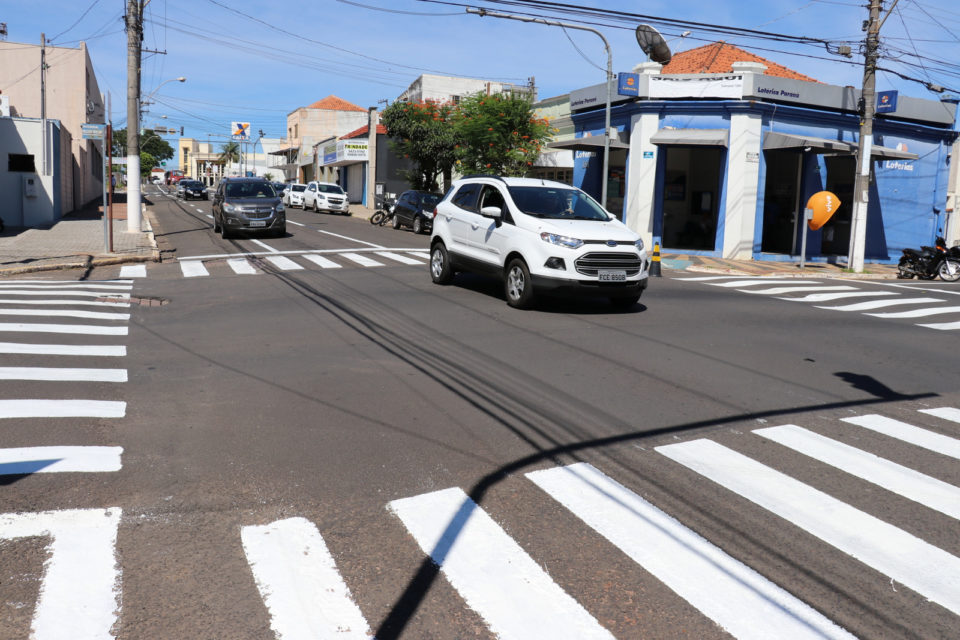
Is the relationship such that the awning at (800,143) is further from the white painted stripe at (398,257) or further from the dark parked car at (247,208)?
the dark parked car at (247,208)

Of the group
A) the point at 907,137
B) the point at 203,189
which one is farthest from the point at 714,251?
the point at 203,189

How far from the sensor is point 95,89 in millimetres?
57625

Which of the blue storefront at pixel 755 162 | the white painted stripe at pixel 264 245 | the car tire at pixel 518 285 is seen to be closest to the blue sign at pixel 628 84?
the blue storefront at pixel 755 162

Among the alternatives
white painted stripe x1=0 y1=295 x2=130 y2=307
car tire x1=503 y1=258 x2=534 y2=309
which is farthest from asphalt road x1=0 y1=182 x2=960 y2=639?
white painted stripe x1=0 y1=295 x2=130 y2=307

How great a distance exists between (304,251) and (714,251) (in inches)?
500

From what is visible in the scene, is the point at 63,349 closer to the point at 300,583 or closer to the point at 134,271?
the point at 300,583

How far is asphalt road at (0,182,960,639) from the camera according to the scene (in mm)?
3607

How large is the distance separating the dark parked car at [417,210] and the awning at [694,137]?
8.85m

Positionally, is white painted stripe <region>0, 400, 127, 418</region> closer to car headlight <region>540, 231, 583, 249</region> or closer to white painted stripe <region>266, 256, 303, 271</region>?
car headlight <region>540, 231, 583, 249</region>

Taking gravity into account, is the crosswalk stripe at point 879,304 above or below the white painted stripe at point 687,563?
above

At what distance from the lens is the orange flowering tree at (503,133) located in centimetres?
2988

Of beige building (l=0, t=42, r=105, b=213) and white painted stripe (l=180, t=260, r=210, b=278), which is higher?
beige building (l=0, t=42, r=105, b=213)

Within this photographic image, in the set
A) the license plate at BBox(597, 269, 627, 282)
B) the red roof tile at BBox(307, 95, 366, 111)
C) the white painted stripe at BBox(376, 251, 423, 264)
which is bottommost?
the white painted stripe at BBox(376, 251, 423, 264)

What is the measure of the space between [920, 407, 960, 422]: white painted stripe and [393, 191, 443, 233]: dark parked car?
A: 2319 cm
